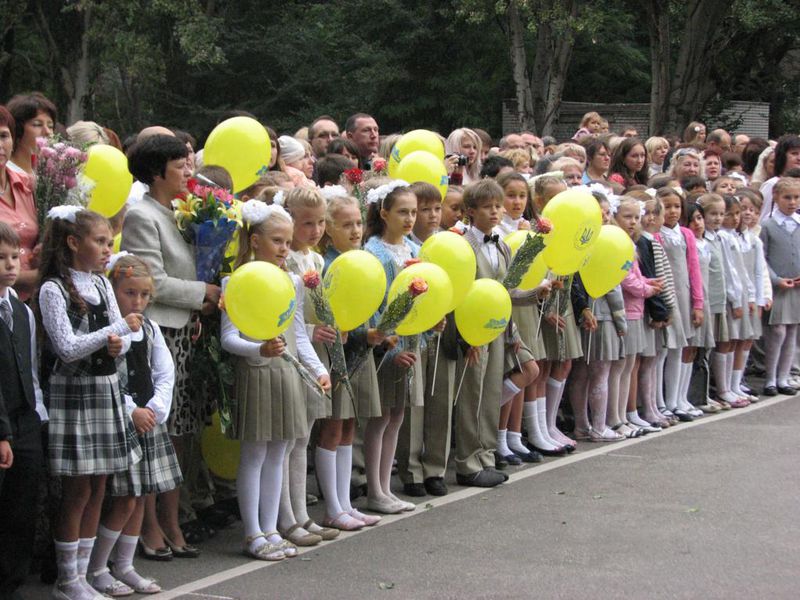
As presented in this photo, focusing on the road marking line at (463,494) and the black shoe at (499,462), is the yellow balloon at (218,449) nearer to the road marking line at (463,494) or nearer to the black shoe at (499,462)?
the road marking line at (463,494)

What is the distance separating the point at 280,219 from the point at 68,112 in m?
24.2

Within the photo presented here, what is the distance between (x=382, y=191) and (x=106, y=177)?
169 centimetres

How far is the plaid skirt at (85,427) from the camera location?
6.16 metres

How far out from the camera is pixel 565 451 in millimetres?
10039

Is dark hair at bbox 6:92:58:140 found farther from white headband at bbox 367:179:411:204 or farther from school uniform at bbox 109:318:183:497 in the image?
white headband at bbox 367:179:411:204

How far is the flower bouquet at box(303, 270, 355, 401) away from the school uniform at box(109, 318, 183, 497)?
0.89 meters

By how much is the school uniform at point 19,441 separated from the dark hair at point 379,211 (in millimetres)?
2651

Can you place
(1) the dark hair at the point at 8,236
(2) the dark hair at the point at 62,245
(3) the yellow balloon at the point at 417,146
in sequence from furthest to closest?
(3) the yellow balloon at the point at 417,146 < (2) the dark hair at the point at 62,245 < (1) the dark hair at the point at 8,236

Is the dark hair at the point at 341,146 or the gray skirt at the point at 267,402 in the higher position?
the dark hair at the point at 341,146

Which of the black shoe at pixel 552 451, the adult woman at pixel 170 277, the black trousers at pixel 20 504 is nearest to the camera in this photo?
the black trousers at pixel 20 504

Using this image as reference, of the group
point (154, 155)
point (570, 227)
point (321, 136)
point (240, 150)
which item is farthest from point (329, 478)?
point (321, 136)

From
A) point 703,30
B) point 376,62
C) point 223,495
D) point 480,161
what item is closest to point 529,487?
point 223,495

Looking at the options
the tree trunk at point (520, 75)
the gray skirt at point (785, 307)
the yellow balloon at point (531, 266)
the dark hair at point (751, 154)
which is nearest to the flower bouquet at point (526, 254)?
the yellow balloon at point (531, 266)

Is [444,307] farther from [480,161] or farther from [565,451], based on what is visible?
[480,161]
